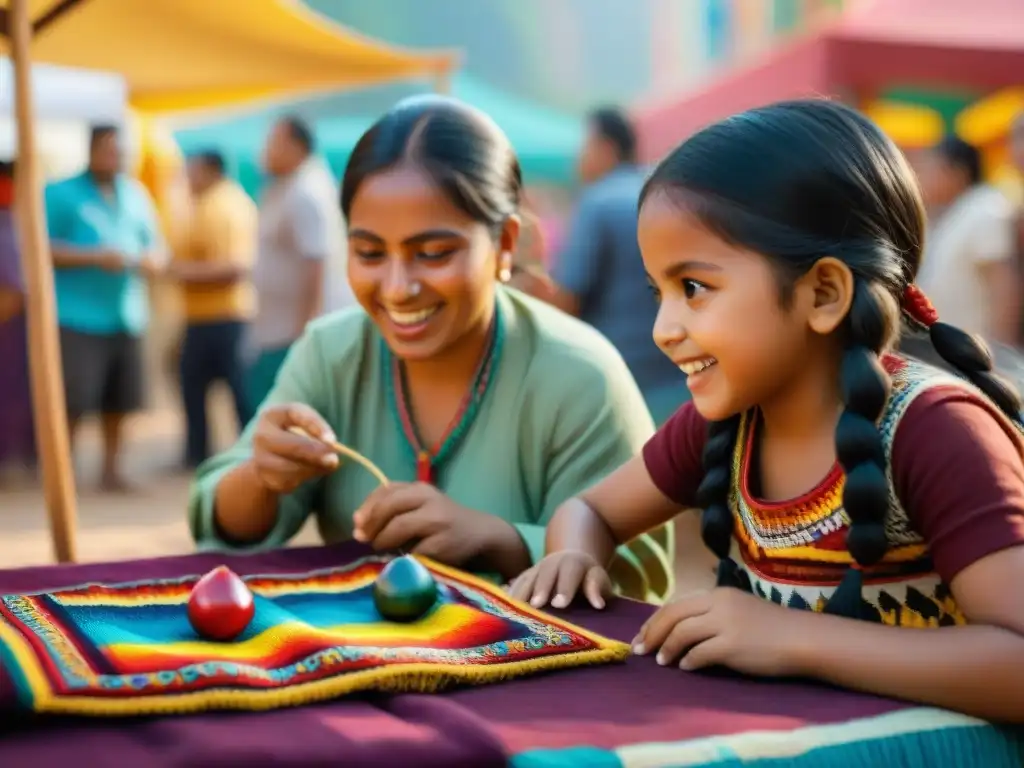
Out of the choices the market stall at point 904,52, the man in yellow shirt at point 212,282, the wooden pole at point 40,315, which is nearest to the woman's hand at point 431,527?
the wooden pole at point 40,315

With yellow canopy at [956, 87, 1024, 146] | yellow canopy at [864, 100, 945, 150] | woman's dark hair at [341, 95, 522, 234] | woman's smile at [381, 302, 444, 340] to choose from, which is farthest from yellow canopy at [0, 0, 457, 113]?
yellow canopy at [864, 100, 945, 150]

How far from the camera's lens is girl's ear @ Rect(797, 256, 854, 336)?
4.57 feet

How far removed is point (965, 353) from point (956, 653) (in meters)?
0.38

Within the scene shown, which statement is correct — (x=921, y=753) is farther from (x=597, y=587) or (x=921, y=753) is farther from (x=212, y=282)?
(x=212, y=282)

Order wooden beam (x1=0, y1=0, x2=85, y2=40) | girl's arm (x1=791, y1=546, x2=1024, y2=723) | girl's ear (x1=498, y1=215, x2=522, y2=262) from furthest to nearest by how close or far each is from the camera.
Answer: wooden beam (x1=0, y1=0, x2=85, y2=40), girl's ear (x1=498, y1=215, x2=522, y2=262), girl's arm (x1=791, y1=546, x2=1024, y2=723)

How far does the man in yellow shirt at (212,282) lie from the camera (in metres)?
6.92

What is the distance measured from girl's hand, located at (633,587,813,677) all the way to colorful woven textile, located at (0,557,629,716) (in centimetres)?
6

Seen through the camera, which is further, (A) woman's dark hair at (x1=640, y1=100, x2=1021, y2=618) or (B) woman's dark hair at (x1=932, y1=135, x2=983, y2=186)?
(B) woman's dark hair at (x1=932, y1=135, x2=983, y2=186)

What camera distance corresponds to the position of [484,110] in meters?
10.4

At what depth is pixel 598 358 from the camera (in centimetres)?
216

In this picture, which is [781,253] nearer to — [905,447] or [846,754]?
[905,447]

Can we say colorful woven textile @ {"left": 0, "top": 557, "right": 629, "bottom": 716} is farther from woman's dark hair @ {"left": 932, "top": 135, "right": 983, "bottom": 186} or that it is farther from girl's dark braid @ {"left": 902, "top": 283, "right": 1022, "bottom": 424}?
woman's dark hair @ {"left": 932, "top": 135, "right": 983, "bottom": 186}

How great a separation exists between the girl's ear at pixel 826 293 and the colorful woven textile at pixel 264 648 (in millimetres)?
406

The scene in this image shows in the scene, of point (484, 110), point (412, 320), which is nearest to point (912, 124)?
point (484, 110)
